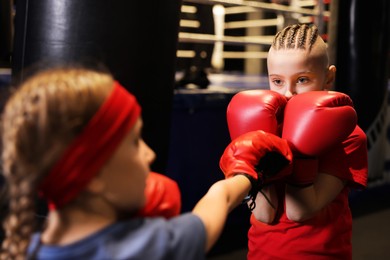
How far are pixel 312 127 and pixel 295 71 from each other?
0.14 meters

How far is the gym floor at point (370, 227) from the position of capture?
229 cm

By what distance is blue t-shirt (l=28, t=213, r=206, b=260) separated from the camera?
1.97ft

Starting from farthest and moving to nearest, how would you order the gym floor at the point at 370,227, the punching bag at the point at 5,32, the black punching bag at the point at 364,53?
the black punching bag at the point at 364,53 → the gym floor at the point at 370,227 → the punching bag at the point at 5,32

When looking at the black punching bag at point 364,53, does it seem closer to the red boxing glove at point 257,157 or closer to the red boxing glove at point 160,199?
the red boxing glove at point 257,157

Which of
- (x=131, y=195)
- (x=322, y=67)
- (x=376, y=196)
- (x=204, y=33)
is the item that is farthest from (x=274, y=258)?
(x=204, y=33)

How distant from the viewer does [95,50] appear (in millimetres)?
1182

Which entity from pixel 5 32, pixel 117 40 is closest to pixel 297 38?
pixel 117 40

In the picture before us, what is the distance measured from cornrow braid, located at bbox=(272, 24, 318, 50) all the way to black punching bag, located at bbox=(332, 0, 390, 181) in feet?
6.07

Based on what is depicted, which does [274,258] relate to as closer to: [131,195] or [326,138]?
[326,138]

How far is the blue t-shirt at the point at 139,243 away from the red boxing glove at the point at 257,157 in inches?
8.2

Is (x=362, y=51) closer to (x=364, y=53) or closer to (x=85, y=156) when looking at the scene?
(x=364, y=53)

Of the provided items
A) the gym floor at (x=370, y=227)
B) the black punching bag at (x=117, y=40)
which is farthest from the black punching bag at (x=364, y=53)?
the black punching bag at (x=117, y=40)

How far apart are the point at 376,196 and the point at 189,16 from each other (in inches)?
82.5

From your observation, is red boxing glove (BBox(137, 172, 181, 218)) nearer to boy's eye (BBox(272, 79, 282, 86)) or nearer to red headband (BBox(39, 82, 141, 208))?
red headband (BBox(39, 82, 141, 208))
